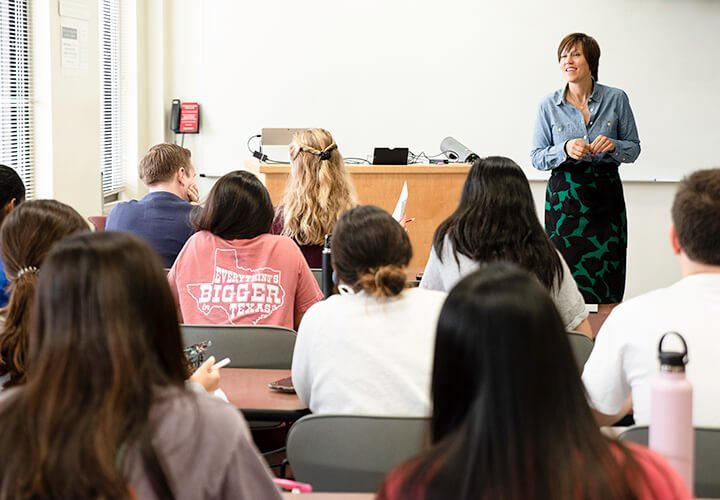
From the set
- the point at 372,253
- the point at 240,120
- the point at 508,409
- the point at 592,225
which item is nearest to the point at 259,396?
the point at 372,253

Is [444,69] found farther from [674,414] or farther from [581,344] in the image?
[674,414]

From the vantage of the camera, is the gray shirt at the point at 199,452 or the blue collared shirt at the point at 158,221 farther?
the blue collared shirt at the point at 158,221

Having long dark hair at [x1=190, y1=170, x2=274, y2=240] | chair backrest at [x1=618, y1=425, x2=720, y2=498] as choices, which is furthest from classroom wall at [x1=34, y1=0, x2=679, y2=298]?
chair backrest at [x1=618, y1=425, x2=720, y2=498]

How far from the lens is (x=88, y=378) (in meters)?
1.17

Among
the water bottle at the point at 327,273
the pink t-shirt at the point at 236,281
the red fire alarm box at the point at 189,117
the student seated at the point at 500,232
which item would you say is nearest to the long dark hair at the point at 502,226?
the student seated at the point at 500,232

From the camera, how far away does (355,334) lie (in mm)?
2088

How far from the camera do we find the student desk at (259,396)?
86.2 inches

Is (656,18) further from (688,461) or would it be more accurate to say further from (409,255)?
(688,461)

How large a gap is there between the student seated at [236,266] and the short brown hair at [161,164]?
1.03 meters

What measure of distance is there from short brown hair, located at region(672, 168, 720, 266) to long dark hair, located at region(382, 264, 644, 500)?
3.18 feet

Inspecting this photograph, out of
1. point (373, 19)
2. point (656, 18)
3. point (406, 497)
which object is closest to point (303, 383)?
point (406, 497)

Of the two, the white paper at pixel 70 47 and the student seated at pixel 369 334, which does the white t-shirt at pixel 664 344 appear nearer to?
the student seated at pixel 369 334

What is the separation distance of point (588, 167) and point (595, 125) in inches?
9.0

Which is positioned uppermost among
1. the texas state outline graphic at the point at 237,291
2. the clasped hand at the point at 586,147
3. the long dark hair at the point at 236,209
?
the clasped hand at the point at 586,147
